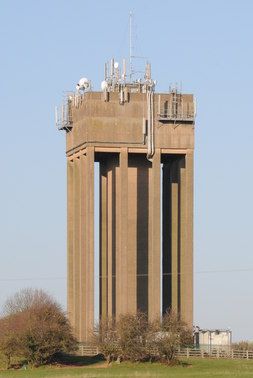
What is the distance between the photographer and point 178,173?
378 ft

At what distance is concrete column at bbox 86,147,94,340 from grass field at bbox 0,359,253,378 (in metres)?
10.2

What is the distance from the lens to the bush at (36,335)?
10025cm

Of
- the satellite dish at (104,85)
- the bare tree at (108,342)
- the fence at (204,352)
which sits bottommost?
the fence at (204,352)

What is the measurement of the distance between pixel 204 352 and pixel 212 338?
257 inches

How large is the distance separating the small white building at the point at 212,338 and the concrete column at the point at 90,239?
8962mm

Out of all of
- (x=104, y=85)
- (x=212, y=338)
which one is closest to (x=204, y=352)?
(x=212, y=338)

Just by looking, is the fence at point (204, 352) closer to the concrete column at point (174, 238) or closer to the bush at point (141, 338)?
the bush at point (141, 338)

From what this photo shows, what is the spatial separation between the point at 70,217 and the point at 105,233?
3.59 meters

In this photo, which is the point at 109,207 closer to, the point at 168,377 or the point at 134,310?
the point at 134,310

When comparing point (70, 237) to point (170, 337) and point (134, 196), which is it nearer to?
point (134, 196)

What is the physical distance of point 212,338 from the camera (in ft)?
372

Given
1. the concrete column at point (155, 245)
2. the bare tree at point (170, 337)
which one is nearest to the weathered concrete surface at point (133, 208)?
the concrete column at point (155, 245)

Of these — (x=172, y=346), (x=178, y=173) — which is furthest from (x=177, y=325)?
(x=178, y=173)

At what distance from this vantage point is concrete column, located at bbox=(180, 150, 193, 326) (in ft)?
367
